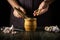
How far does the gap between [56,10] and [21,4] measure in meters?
0.53

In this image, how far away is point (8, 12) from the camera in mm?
2635

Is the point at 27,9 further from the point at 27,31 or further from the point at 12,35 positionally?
the point at 12,35

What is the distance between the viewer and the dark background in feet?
Result: 7.99

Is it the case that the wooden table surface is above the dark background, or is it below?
below

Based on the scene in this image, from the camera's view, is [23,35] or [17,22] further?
[17,22]

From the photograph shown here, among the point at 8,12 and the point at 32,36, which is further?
the point at 8,12

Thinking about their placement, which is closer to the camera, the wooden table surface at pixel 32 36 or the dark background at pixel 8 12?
the wooden table surface at pixel 32 36

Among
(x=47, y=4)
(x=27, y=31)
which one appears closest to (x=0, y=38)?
(x=27, y=31)

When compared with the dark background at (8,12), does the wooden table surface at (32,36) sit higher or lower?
lower

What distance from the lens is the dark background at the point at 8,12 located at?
2.44 metres

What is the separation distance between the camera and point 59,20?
8.42 ft

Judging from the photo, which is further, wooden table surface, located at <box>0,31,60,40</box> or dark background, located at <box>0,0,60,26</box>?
dark background, located at <box>0,0,60,26</box>

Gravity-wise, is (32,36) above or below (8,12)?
below

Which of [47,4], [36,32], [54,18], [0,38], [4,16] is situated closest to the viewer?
[0,38]
